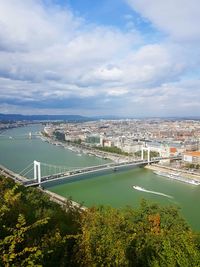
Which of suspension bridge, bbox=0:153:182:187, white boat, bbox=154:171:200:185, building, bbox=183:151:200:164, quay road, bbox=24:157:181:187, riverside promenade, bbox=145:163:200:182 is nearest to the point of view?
quay road, bbox=24:157:181:187

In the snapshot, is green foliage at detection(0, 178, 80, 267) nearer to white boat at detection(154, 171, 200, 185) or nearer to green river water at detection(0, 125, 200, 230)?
green river water at detection(0, 125, 200, 230)

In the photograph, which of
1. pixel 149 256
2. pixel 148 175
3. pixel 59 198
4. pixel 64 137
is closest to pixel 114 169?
pixel 148 175

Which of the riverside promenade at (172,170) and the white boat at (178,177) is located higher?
the white boat at (178,177)

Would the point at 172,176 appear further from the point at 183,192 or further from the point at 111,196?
the point at 111,196

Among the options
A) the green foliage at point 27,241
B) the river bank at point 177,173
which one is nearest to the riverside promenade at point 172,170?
the river bank at point 177,173

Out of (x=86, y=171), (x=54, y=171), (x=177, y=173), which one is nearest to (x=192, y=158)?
(x=177, y=173)

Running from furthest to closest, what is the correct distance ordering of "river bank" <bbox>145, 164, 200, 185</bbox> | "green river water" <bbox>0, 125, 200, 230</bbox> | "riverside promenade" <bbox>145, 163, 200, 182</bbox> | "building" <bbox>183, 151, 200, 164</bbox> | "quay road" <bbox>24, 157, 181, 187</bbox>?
"building" <bbox>183, 151, 200, 164</bbox>
"riverside promenade" <bbox>145, 163, 200, 182</bbox>
"river bank" <bbox>145, 164, 200, 185</bbox>
"quay road" <bbox>24, 157, 181, 187</bbox>
"green river water" <bbox>0, 125, 200, 230</bbox>

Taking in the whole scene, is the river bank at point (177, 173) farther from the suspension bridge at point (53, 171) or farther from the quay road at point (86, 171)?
the suspension bridge at point (53, 171)

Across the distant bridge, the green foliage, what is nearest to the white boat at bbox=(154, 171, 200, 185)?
the distant bridge

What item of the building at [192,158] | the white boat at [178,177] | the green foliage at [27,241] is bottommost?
the white boat at [178,177]

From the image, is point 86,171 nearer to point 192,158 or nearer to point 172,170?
point 172,170

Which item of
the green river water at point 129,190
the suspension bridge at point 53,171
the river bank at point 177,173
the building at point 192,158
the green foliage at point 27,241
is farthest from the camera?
the building at point 192,158

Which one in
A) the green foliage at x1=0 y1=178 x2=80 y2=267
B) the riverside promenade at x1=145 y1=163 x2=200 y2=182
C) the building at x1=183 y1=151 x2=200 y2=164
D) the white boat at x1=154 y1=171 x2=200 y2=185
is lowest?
the riverside promenade at x1=145 y1=163 x2=200 y2=182
